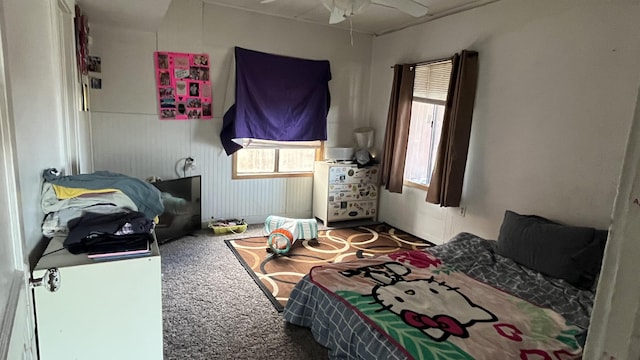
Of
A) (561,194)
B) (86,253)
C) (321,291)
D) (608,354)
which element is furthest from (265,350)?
(561,194)

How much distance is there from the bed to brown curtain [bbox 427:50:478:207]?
27.5 inches

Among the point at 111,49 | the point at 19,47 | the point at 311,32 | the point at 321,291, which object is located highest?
the point at 311,32

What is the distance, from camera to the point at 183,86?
4090 mm

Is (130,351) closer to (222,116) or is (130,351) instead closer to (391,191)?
(222,116)

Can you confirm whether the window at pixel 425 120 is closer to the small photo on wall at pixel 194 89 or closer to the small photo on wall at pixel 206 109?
the small photo on wall at pixel 206 109

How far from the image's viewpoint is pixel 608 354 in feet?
1.27

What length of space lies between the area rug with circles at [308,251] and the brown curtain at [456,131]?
0.80 meters

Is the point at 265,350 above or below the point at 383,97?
below

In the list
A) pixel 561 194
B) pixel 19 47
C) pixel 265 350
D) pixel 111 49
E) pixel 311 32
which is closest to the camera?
pixel 19 47

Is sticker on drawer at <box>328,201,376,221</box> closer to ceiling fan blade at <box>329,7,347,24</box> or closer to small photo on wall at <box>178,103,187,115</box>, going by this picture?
small photo on wall at <box>178,103,187,115</box>

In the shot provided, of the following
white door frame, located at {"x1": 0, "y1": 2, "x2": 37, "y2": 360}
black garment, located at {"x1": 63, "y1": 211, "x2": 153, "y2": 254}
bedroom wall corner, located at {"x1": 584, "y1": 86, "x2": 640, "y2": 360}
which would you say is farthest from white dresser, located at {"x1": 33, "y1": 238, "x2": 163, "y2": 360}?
bedroom wall corner, located at {"x1": 584, "y1": 86, "x2": 640, "y2": 360}

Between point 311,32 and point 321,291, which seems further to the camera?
point 311,32

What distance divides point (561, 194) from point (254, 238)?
3.02m

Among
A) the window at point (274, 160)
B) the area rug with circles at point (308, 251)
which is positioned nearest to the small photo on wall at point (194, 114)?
the window at point (274, 160)
